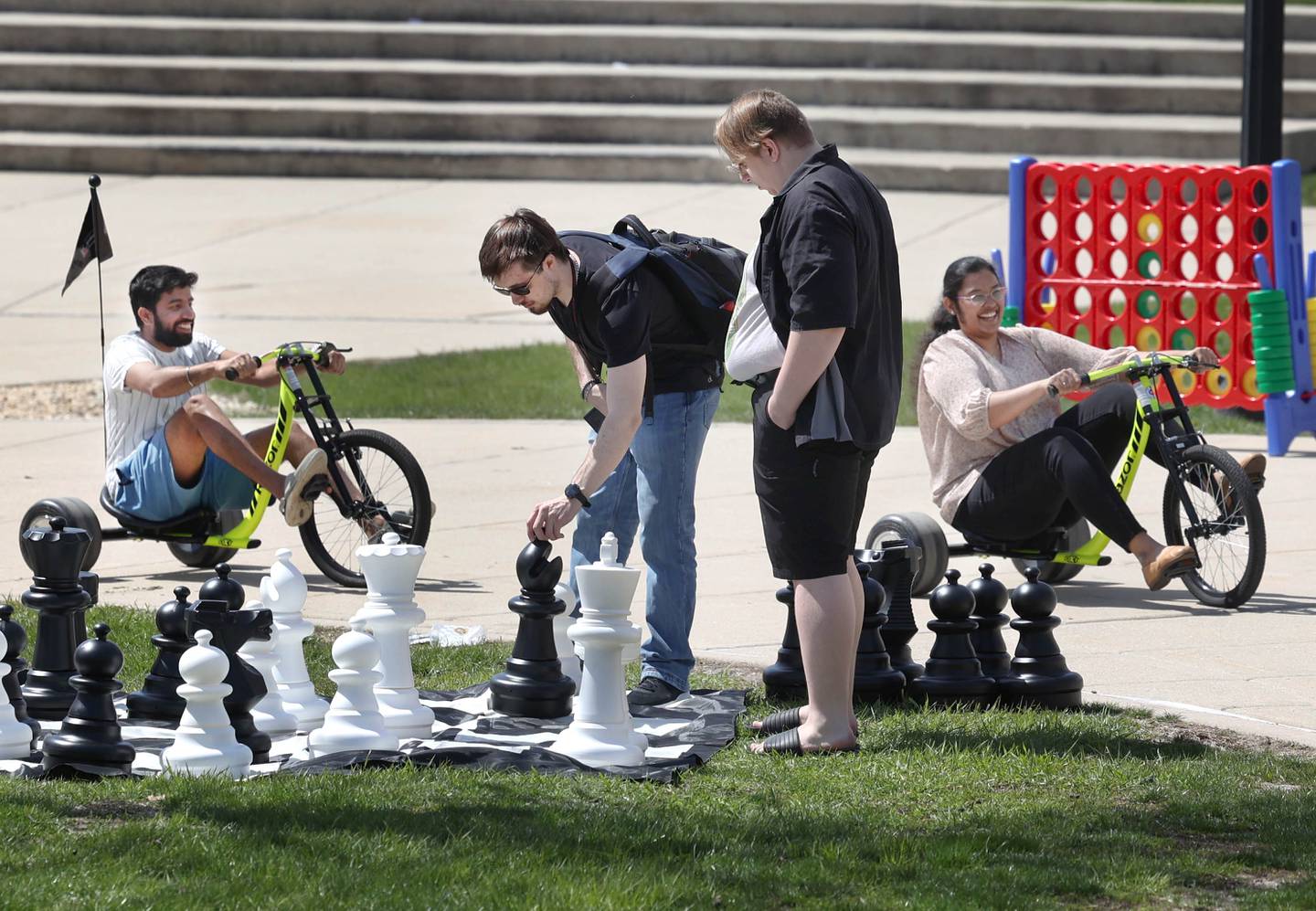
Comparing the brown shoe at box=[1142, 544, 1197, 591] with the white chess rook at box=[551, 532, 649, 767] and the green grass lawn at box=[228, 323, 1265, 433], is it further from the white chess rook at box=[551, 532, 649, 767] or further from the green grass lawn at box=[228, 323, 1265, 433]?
the green grass lawn at box=[228, 323, 1265, 433]

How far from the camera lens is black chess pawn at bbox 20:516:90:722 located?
5.43m

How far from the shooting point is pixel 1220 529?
7371 mm

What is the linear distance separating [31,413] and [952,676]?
7.22 meters

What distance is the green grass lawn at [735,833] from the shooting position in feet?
13.7

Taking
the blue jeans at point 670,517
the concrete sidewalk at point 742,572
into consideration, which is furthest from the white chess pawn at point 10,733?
the concrete sidewalk at point 742,572

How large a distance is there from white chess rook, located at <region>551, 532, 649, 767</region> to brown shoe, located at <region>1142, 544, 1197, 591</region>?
8.39 feet

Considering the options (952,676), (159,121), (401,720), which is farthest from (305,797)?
(159,121)

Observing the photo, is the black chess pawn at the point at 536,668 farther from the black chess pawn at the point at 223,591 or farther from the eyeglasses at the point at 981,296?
the eyeglasses at the point at 981,296

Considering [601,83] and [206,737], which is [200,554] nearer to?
[206,737]

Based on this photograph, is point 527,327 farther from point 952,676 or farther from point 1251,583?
point 952,676

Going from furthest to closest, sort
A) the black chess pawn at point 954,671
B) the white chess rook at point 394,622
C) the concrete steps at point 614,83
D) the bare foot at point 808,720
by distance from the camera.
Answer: the concrete steps at point 614,83
the black chess pawn at point 954,671
the white chess rook at point 394,622
the bare foot at point 808,720

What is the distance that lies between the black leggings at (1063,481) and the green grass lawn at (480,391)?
10.9 ft

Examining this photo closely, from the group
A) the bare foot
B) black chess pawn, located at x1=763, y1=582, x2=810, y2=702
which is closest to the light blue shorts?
black chess pawn, located at x1=763, y1=582, x2=810, y2=702

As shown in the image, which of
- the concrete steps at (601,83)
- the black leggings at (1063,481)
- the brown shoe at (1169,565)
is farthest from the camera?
the concrete steps at (601,83)
